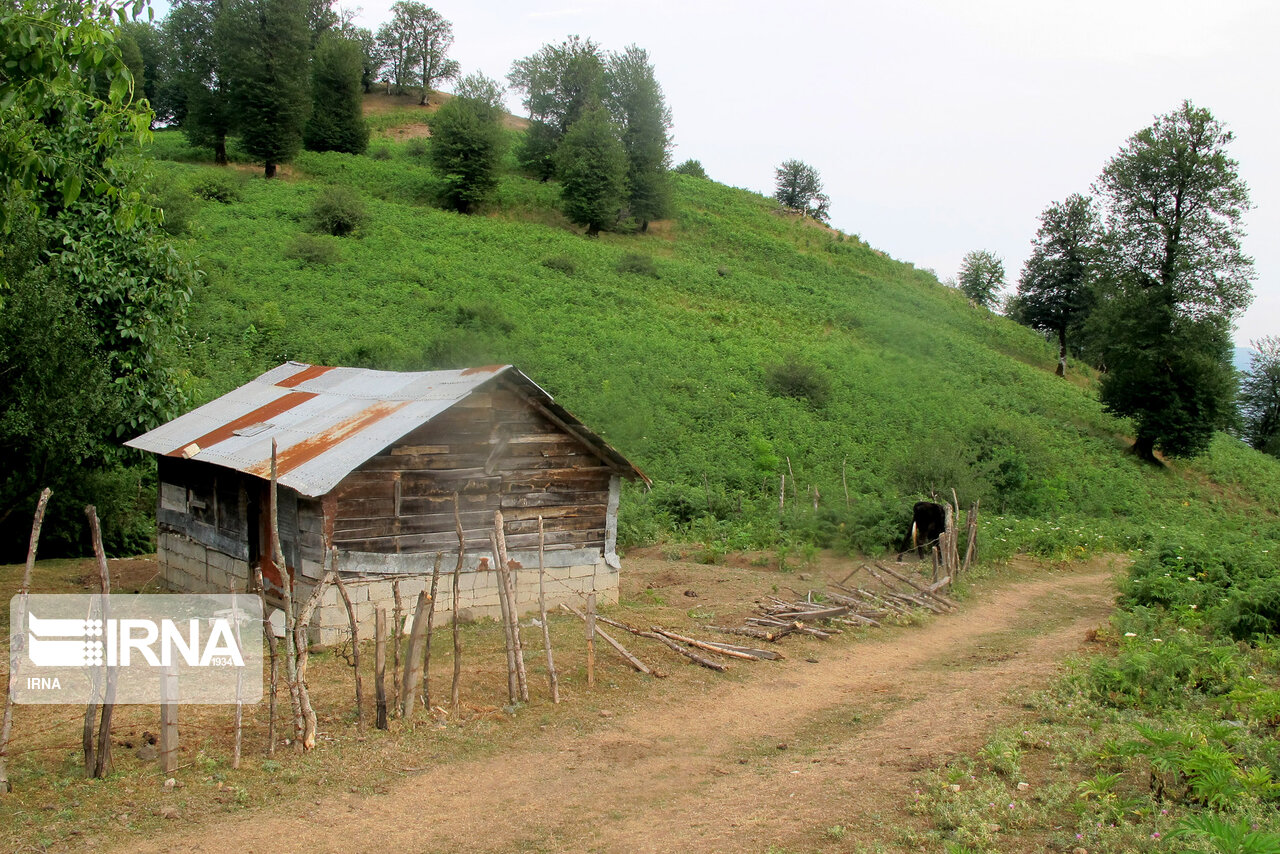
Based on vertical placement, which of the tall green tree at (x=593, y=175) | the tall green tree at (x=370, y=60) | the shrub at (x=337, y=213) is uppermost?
the tall green tree at (x=370, y=60)

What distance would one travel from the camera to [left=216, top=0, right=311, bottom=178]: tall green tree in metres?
42.9

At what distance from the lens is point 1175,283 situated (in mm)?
31672

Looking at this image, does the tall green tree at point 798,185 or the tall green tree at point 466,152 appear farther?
the tall green tree at point 798,185

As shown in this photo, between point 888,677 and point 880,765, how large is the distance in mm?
3568

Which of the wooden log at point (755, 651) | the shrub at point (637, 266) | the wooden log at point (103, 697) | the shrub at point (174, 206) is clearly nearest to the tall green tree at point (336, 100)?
the shrub at point (637, 266)

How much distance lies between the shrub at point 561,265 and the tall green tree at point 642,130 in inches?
413

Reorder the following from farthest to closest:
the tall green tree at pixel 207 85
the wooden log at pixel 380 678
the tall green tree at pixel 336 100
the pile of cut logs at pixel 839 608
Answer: the tall green tree at pixel 336 100
the tall green tree at pixel 207 85
the pile of cut logs at pixel 839 608
the wooden log at pixel 380 678

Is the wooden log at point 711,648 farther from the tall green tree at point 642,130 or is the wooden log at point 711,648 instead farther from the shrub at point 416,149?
the shrub at point 416,149

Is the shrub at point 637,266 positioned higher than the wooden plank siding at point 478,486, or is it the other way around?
the shrub at point 637,266

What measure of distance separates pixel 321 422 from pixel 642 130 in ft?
140

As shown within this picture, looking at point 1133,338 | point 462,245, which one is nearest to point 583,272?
point 462,245

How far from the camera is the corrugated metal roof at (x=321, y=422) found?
36.1 ft

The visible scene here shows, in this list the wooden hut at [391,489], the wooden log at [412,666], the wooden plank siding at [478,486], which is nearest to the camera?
the wooden log at [412,666]

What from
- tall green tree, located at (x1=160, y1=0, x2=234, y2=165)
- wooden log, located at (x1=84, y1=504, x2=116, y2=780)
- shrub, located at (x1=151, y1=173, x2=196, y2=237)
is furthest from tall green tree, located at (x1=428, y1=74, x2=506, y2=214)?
wooden log, located at (x1=84, y1=504, x2=116, y2=780)
